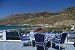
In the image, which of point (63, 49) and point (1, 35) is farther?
point (1, 35)

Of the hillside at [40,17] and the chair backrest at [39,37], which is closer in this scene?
the chair backrest at [39,37]

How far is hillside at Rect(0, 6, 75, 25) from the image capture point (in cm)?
8131

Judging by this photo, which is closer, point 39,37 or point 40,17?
point 39,37

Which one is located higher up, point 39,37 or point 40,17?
point 40,17

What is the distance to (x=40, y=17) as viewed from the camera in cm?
9700

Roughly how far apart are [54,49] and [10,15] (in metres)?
108

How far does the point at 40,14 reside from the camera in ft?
347

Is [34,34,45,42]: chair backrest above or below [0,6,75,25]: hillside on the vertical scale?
below

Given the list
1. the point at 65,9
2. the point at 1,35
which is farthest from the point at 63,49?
the point at 65,9

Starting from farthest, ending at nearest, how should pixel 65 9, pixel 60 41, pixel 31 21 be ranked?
pixel 31 21
pixel 65 9
pixel 60 41

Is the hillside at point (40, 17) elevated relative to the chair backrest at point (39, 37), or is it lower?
elevated

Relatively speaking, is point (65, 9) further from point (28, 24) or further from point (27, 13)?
point (27, 13)

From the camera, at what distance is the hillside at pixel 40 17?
8131 cm

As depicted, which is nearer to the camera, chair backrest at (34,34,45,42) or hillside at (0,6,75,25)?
chair backrest at (34,34,45,42)
